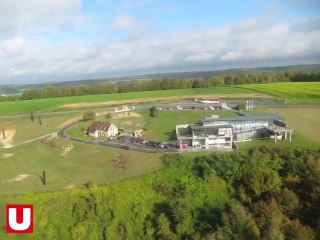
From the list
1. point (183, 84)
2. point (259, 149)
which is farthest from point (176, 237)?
point (183, 84)

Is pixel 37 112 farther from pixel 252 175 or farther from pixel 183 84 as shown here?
pixel 252 175

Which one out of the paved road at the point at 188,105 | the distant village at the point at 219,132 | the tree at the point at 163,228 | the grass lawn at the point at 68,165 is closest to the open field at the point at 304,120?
the distant village at the point at 219,132

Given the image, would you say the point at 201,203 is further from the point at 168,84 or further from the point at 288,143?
the point at 168,84

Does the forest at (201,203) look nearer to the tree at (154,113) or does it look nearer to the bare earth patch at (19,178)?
the bare earth patch at (19,178)

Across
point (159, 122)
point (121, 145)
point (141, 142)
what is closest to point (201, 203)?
point (141, 142)

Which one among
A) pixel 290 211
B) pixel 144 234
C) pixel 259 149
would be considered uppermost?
pixel 259 149

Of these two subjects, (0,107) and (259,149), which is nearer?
(259,149)

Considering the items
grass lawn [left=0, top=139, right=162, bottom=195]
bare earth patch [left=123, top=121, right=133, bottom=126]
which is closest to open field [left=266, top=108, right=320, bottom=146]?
grass lawn [left=0, top=139, right=162, bottom=195]
